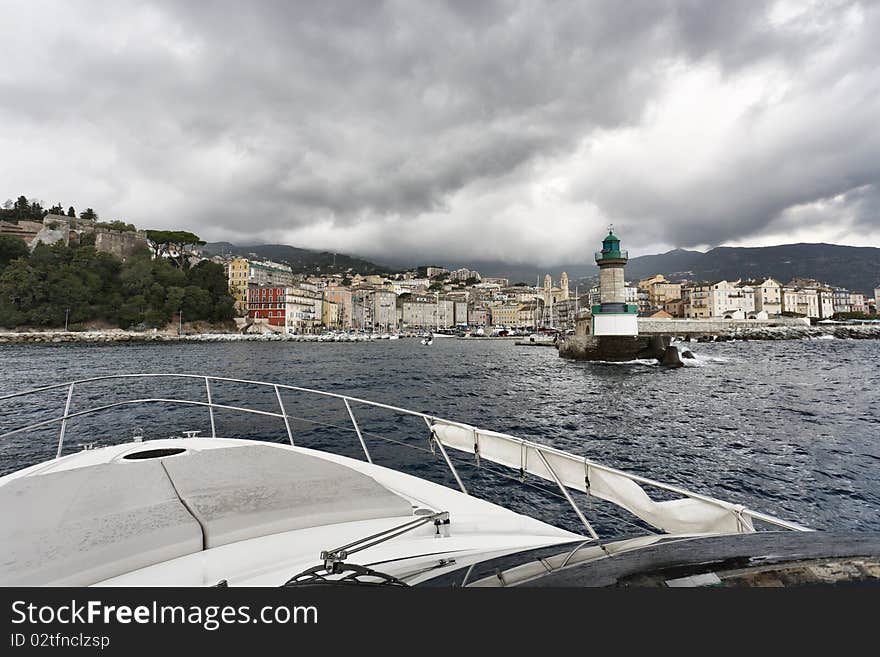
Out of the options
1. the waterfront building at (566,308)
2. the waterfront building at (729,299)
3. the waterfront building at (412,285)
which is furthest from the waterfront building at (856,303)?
the waterfront building at (412,285)

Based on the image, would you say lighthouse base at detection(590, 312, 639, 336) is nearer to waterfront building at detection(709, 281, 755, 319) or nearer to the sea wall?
the sea wall

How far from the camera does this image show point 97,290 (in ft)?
205

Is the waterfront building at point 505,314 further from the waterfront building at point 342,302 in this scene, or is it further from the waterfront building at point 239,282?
the waterfront building at point 239,282

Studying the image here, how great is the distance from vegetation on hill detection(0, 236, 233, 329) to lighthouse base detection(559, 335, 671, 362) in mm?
62429

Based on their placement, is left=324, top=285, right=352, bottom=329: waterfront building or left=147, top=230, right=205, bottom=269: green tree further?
left=324, top=285, right=352, bottom=329: waterfront building

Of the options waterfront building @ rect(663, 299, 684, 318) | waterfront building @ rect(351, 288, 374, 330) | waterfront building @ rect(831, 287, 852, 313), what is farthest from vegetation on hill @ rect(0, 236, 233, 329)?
waterfront building @ rect(831, 287, 852, 313)

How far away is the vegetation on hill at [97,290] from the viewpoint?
56.6 m

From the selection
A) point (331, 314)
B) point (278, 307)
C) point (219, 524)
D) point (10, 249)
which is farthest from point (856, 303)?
point (10, 249)

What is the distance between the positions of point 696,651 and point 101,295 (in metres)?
80.1

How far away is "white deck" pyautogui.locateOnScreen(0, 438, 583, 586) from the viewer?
5.19 ft

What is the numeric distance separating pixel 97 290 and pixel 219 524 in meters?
78.1

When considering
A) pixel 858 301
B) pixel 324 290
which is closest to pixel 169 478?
pixel 324 290

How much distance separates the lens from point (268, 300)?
8138 centimetres

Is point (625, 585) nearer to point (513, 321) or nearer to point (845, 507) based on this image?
point (845, 507)
